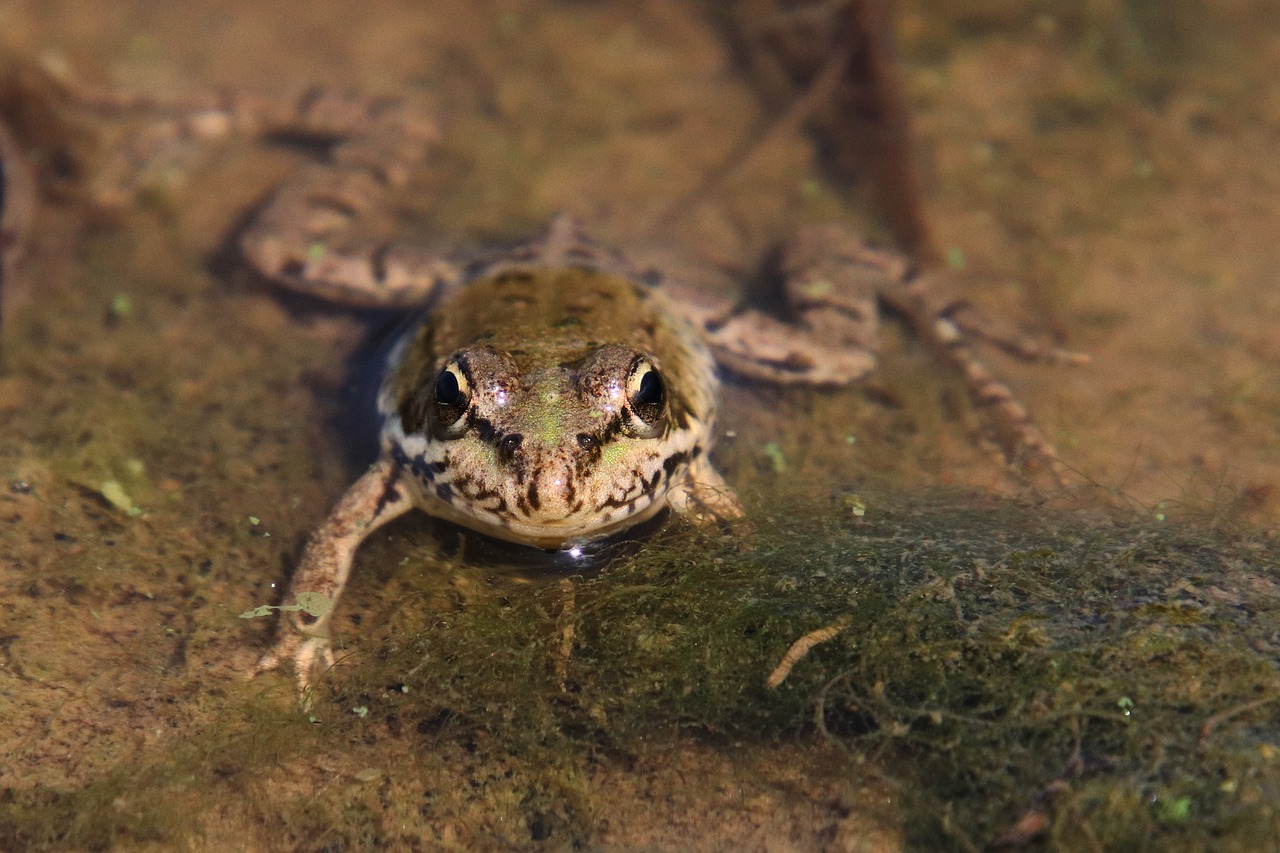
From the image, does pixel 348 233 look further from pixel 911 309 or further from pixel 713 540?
pixel 911 309

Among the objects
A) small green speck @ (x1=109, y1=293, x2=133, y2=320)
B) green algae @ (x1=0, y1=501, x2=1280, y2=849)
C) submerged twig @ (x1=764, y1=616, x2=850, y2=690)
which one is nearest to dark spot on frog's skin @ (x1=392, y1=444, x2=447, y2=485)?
green algae @ (x1=0, y1=501, x2=1280, y2=849)

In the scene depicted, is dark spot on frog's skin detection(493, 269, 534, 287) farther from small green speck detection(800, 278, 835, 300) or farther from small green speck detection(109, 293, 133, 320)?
small green speck detection(109, 293, 133, 320)

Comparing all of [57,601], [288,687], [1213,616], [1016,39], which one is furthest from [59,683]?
[1016,39]

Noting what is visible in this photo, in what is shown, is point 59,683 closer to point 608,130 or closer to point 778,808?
point 778,808

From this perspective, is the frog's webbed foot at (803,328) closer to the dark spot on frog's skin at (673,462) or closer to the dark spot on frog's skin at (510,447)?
the dark spot on frog's skin at (673,462)

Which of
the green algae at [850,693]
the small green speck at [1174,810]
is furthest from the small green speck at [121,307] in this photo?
the small green speck at [1174,810]

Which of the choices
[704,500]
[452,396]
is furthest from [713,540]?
[452,396]
